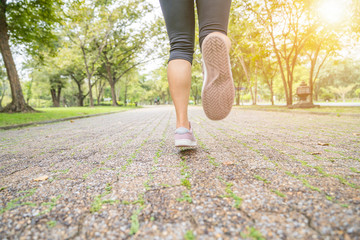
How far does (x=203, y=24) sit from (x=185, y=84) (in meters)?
0.53

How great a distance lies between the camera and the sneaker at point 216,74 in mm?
1421

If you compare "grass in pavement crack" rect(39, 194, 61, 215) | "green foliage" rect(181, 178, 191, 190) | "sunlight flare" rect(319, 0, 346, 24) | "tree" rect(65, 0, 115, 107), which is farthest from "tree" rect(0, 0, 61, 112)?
"sunlight flare" rect(319, 0, 346, 24)

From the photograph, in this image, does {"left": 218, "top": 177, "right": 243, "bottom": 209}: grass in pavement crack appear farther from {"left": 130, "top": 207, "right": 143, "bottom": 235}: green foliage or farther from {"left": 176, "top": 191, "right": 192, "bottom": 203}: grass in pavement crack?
{"left": 130, "top": 207, "right": 143, "bottom": 235}: green foliage

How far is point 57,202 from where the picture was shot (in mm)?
929

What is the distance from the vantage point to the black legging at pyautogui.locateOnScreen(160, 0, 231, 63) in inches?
62.2

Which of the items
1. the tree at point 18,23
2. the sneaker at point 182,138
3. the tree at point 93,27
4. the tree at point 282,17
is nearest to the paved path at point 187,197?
the sneaker at point 182,138

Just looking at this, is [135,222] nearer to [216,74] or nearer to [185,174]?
[185,174]

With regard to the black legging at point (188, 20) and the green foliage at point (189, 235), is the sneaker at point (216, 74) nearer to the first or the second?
the black legging at point (188, 20)

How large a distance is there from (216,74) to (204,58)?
18 centimetres

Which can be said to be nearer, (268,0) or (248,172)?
(248,172)

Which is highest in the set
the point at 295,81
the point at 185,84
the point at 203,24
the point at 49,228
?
the point at 295,81

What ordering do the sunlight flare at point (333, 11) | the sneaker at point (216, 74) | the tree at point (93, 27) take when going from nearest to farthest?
the sneaker at point (216, 74)
the sunlight flare at point (333, 11)
the tree at point (93, 27)

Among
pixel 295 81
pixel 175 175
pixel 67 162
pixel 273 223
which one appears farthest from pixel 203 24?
pixel 295 81

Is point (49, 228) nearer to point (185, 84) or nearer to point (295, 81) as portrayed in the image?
point (185, 84)
